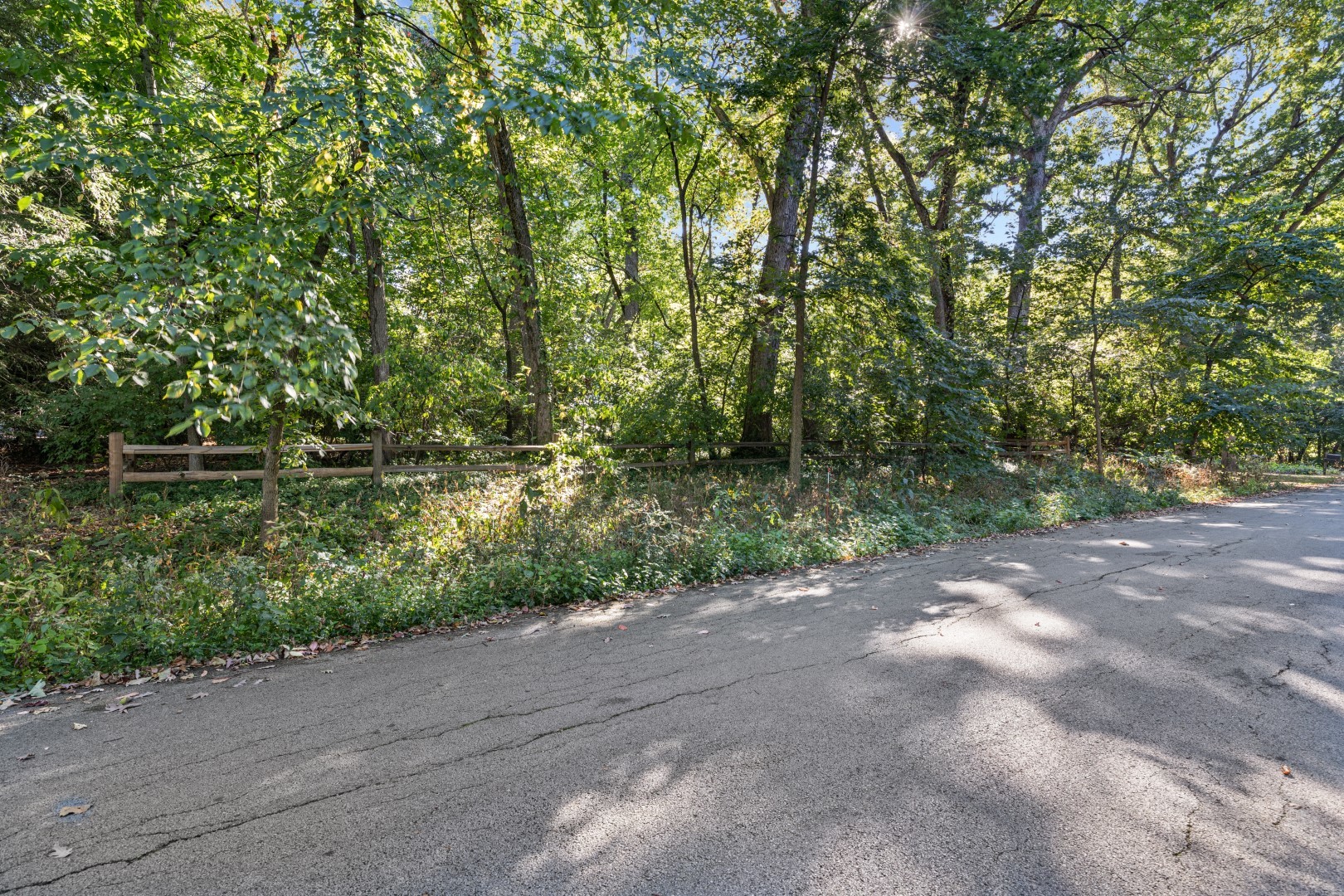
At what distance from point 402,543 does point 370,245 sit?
6.67 metres

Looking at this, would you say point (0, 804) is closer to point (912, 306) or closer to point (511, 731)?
point (511, 731)

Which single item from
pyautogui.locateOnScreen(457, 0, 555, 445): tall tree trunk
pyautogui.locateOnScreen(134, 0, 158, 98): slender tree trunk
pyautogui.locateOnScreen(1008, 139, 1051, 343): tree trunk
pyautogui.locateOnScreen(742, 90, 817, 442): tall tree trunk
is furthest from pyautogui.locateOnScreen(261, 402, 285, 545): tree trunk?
pyautogui.locateOnScreen(1008, 139, 1051, 343): tree trunk

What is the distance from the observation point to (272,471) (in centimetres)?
712

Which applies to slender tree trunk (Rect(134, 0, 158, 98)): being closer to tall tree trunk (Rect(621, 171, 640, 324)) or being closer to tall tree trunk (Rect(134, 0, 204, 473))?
tall tree trunk (Rect(134, 0, 204, 473))

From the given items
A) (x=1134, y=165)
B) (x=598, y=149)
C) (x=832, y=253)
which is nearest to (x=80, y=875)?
(x=832, y=253)

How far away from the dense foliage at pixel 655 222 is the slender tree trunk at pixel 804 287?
71mm

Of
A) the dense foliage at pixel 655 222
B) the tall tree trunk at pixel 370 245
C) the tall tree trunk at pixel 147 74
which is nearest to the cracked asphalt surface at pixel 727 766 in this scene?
the dense foliage at pixel 655 222

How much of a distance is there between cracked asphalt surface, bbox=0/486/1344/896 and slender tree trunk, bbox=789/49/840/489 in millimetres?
6171

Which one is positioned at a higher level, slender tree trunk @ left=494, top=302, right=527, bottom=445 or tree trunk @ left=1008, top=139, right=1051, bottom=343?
tree trunk @ left=1008, top=139, right=1051, bottom=343

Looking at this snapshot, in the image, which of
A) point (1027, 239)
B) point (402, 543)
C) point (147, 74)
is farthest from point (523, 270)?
point (1027, 239)

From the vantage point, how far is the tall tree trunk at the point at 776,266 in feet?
31.8

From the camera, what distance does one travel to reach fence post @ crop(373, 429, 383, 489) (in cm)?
1011

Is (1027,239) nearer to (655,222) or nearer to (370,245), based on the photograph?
(655,222)

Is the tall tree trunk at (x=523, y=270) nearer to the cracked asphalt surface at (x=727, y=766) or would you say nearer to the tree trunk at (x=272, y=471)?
the tree trunk at (x=272, y=471)
